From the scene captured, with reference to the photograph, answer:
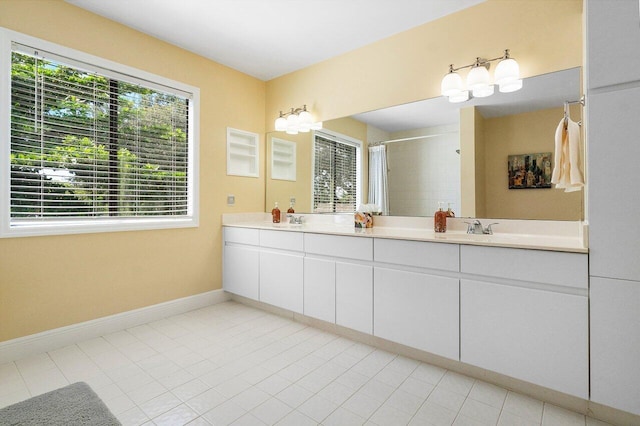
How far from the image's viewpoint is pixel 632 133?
1507 mm

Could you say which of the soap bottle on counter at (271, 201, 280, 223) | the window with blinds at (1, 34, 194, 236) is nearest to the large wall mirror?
the soap bottle on counter at (271, 201, 280, 223)

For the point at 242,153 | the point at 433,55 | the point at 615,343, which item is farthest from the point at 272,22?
the point at 615,343

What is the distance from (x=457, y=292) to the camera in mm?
1986

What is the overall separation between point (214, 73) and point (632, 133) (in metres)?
3.53

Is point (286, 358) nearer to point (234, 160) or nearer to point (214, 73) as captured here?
point (234, 160)

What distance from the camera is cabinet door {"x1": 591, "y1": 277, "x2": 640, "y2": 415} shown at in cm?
149

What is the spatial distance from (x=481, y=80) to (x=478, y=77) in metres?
0.03

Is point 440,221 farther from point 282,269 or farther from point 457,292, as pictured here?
point 282,269

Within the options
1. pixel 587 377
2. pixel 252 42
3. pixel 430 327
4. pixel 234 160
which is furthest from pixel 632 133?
pixel 234 160

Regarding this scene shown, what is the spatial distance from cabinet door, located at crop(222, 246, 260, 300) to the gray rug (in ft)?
5.26

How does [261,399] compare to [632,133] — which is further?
[261,399]

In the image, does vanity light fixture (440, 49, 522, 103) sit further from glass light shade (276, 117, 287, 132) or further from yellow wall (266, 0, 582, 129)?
glass light shade (276, 117, 287, 132)

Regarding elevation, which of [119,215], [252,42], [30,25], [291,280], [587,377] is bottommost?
[587,377]

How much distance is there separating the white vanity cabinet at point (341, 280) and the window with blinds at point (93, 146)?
153 cm
